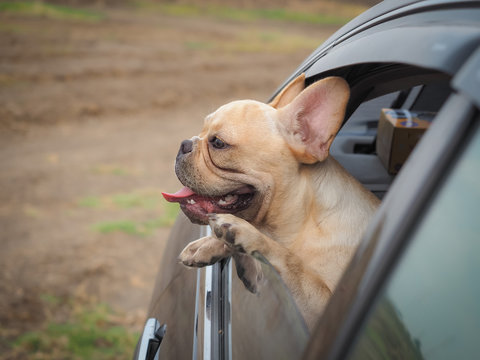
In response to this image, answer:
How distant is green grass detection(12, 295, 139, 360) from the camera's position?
398 centimetres

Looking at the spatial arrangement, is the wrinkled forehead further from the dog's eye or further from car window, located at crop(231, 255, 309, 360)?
car window, located at crop(231, 255, 309, 360)

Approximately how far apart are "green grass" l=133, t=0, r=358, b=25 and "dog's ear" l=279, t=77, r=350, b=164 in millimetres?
18778

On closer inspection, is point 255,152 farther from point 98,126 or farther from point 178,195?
point 98,126

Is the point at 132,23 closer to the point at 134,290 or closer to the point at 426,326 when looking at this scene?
the point at 134,290

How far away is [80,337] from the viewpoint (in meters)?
4.19

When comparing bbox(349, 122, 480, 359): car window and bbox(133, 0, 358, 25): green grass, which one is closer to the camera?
bbox(349, 122, 480, 359): car window

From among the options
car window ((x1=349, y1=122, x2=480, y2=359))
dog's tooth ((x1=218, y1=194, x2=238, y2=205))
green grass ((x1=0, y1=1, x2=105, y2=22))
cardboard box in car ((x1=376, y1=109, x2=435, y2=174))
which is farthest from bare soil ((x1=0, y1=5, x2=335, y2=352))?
car window ((x1=349, y1=122, x2=480, y2=359))

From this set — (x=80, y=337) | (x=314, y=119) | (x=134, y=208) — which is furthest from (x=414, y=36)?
(x=134, y=208)

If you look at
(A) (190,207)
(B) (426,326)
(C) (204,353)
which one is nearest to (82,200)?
(A) (190,207)

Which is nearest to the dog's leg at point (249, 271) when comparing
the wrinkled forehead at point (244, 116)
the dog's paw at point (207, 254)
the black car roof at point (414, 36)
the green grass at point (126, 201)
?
the dog's paw at point (207, 254)

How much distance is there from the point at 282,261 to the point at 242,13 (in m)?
21.8

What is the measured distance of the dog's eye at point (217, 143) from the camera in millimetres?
2162

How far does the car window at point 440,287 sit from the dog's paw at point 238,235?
69 centimetres

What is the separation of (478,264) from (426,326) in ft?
0.59
